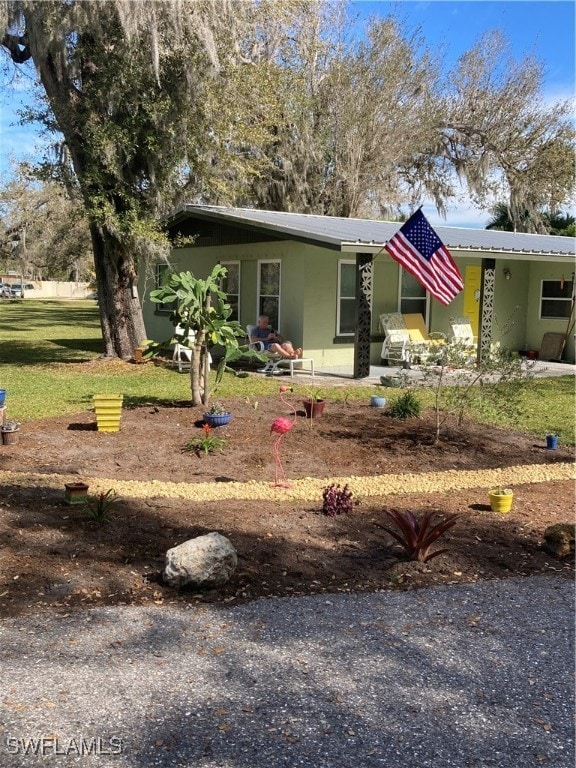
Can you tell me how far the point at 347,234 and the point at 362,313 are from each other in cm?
146

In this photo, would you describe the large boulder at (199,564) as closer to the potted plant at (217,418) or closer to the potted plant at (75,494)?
the potted plant at (75,494)

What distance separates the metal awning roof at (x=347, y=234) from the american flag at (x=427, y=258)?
2.90 meters

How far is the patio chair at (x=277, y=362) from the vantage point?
13555 mm

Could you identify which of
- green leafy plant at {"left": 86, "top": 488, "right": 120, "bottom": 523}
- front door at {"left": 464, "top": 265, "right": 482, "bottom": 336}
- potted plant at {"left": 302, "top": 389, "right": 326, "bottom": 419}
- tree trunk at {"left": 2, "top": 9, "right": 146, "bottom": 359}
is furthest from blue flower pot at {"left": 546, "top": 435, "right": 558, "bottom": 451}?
front door at {"left": 464, "top": 265, "right": 482, "bottom": 336}

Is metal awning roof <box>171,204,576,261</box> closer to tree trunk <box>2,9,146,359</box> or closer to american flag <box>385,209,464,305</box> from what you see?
tree trunk <box>2,9,146,359</box>

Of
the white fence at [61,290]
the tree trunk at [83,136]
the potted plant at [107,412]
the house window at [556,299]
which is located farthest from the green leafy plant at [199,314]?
the white fence at [61,290]

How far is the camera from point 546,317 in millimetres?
17750

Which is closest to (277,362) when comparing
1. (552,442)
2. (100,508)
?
(552,442)

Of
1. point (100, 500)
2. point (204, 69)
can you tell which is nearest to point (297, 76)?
point (204, 69)

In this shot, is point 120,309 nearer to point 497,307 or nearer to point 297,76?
point 497,307

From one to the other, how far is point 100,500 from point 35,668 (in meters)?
1.96

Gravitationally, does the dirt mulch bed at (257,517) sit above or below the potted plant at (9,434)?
below

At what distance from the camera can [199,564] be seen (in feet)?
12.9

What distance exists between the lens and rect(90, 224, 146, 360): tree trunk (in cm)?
1472
